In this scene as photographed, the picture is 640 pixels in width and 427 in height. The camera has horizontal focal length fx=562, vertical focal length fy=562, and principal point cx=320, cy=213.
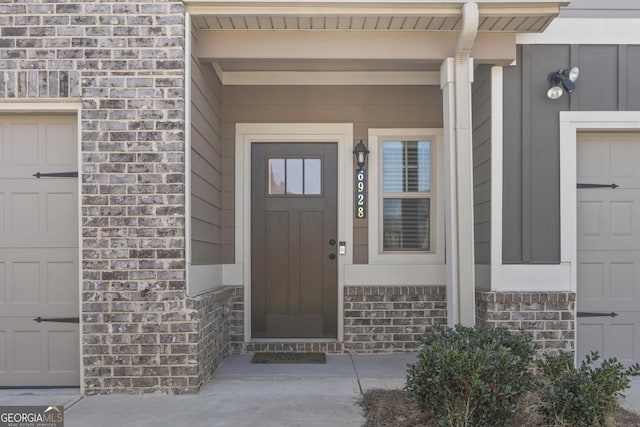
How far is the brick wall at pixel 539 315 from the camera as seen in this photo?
460cm

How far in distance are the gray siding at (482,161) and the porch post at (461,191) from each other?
352 mm

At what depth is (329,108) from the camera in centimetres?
574

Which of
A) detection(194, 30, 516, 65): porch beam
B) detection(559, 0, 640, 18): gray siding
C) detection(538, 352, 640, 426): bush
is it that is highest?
detection(559, 0, 640, 18): gray siding

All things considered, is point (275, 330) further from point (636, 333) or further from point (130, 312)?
point (636, 333)

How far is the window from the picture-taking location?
19.0ft

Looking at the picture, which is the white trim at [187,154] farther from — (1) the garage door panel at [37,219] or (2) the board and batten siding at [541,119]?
(2) the board and batten siding at [541,119]

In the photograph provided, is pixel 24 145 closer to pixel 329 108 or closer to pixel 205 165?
pixel 205 165

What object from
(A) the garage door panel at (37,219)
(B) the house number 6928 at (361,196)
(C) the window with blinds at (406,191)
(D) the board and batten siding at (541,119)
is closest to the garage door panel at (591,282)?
(D) the board and batten siding at (541,119)

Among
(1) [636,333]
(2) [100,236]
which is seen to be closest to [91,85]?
(2) [100,236]

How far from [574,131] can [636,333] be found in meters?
1.87

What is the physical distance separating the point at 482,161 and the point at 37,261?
3755 mm

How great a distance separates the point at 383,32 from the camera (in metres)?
4.55

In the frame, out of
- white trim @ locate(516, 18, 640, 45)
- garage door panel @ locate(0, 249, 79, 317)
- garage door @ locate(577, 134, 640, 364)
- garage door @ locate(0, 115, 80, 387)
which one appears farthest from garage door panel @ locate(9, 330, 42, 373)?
white trim @ locate(516, 18, 640, 45)

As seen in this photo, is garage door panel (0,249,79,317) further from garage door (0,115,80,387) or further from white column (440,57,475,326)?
white column (440,57,475,326)
